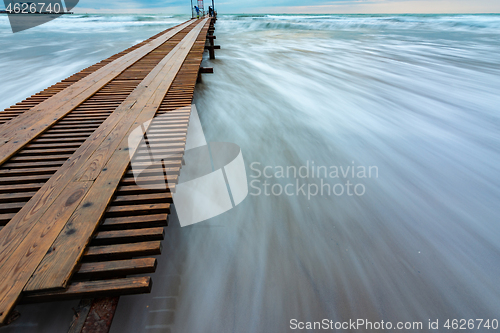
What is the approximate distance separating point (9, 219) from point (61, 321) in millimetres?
646

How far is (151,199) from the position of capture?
1.65 m

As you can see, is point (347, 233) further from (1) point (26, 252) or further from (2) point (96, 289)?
(1) point (26, 252)

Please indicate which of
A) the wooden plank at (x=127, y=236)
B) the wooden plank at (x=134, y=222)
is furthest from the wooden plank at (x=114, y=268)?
the wooden plank at (x=134, y=222)

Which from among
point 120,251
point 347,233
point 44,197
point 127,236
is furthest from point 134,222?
point 347,233

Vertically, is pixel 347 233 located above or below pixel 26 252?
below

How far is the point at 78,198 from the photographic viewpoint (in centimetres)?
154

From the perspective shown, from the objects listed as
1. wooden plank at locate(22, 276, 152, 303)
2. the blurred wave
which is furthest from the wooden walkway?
the blurred wave

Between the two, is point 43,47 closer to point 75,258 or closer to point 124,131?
point 124,131

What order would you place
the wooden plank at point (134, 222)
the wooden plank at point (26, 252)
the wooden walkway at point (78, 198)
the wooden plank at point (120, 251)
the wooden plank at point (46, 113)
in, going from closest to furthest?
1. the wooden plank at point (26, 252)
2. the wooden walkway at point (78, 198)
3. the wooden plank at point (120, 251)
4. the wooden plank at point (134, 222)
5. the wooden plank at point (46, 113)

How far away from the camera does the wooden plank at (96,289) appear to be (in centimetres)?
108

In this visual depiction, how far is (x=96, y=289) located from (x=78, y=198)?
2.16 ft

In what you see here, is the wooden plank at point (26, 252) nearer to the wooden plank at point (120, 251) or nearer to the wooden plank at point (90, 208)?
the wooden plank at point (90, 208)

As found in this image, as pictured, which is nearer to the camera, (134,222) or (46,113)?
(134,222)

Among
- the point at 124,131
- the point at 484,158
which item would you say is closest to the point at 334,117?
the point at 484,158
